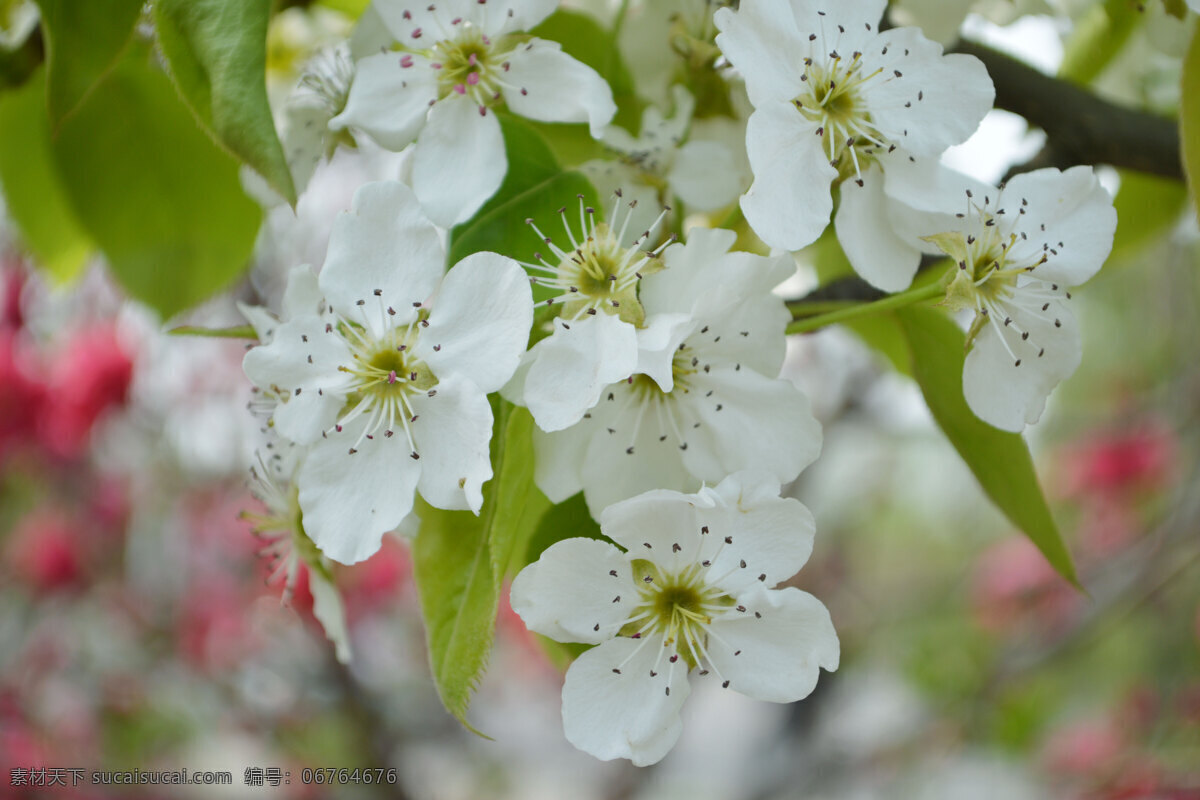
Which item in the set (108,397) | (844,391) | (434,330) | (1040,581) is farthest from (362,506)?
(1040,581)

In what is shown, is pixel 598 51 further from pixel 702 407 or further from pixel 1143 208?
pixel 1143 208

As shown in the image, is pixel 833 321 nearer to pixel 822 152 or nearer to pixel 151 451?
pixel 822 152

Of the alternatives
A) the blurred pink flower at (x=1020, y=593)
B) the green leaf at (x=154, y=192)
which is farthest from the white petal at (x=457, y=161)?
the blurred pink flower at (x=1020, y=593)

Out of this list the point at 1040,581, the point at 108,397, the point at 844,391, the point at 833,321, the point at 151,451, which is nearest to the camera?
the point at 833,321

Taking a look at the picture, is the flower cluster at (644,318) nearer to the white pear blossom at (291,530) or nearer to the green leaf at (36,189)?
the white pear blossom at (291,530)

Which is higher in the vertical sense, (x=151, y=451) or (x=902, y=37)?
(x=902, y=37)

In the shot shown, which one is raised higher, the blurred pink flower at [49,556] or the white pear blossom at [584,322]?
the white pear blossom at [584,322]

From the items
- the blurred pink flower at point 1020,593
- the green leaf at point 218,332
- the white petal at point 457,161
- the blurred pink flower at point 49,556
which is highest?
the white petal at point 457,161
